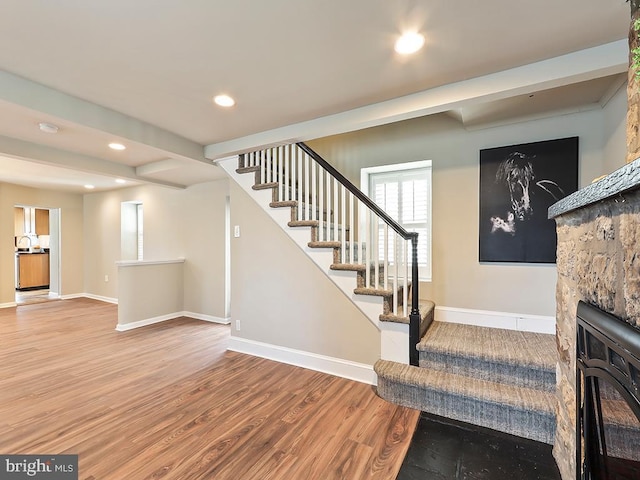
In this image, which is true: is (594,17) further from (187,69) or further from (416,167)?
(187,69)

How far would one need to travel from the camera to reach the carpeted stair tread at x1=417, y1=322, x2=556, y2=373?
85.7 inches

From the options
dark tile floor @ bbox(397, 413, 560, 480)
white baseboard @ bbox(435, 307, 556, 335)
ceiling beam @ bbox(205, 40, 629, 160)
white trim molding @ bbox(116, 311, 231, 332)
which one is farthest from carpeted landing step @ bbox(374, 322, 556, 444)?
white trim molding @ bbox(116, 311, 231, 332)

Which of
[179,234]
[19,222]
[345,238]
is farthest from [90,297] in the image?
[345,238]

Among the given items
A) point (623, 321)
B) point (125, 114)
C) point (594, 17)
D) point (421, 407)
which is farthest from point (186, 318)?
point (594, 17)

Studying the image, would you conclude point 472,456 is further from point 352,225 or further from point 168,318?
point 168,318

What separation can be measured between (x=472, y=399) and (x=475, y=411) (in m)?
0.09

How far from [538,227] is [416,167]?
1.40 metres

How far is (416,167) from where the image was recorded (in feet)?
11.3

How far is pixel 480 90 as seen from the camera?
202cm

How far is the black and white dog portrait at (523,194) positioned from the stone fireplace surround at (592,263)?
1280mm

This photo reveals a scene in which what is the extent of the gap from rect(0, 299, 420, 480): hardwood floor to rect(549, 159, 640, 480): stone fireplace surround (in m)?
0.95

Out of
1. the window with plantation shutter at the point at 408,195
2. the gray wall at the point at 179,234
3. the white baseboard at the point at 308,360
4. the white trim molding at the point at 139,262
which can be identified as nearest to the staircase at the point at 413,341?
the white baseboard at the point at 308,360

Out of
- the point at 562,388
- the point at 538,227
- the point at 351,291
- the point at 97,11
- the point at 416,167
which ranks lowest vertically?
the point at 562,388

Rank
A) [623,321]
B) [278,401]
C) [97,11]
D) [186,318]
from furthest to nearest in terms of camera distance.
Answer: [186,318] → [278,401] → [97,11] → [623,321]
